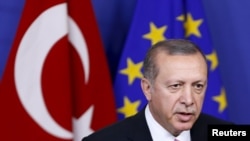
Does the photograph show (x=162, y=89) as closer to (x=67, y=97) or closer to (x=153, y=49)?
(x=153, y=49)

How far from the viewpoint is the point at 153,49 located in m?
1.20

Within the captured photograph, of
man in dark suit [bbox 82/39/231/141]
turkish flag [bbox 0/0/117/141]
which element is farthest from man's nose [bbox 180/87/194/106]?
turkish flag [bbox 0/0/117/141]

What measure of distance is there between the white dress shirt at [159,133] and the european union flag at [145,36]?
0.91 m

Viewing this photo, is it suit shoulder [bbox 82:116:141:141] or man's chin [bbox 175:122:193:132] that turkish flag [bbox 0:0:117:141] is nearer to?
suit shoulder [bbox 82:116:141:141]

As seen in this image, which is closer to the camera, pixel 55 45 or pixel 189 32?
pixel 55 45

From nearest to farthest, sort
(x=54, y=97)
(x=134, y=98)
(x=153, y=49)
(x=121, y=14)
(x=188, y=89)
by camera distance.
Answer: (x=188, y=89)
(x=153, y=49)
(x=54, y=97)
(x=134, y=98)
(x=121, y=14)

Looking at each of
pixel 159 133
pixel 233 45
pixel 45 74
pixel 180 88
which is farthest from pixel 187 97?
pixel 233 45

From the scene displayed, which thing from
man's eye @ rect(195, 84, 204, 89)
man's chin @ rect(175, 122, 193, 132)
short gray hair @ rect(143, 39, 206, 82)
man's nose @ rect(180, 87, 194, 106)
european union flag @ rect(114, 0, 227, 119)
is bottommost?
man's chin @ rect(175, 122, 193, 132)

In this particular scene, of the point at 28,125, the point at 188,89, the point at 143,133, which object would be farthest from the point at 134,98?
the point at 188,89

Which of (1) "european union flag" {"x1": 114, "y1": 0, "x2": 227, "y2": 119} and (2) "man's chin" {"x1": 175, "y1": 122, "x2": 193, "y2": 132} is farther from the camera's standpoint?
(1) "european union flag" {"x1": 114, "y1": 0, "x2": 227, "y2": 119}

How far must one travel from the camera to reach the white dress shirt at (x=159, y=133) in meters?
1.21

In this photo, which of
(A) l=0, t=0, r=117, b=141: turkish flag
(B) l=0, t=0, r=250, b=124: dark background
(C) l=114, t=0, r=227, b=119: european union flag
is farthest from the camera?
(B) l=0, t=0, r=250, b=124: dark background

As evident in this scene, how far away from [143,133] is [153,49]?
8.8 inches

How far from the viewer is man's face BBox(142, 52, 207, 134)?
1089mm
